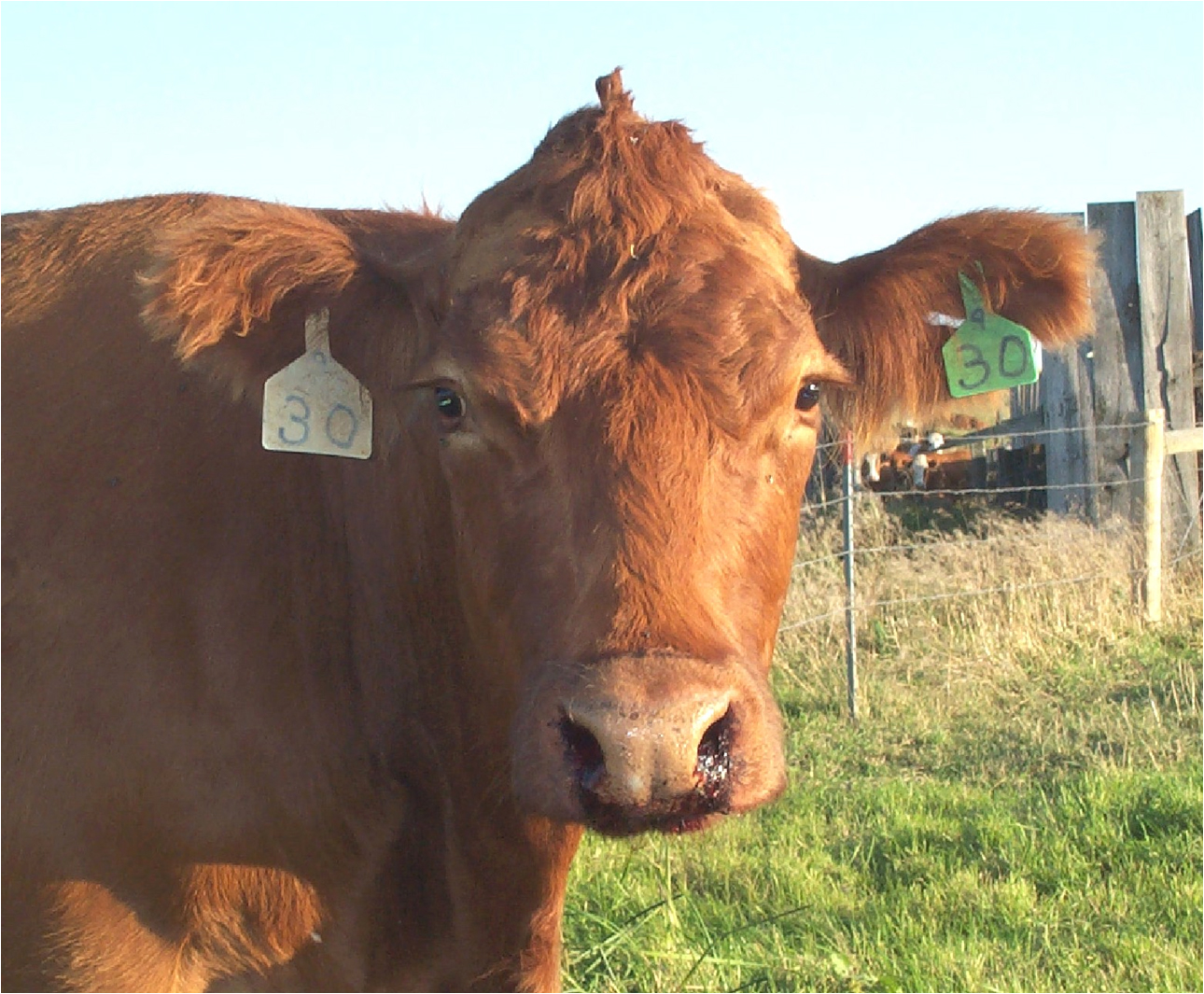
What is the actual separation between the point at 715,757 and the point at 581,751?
243 millimetres

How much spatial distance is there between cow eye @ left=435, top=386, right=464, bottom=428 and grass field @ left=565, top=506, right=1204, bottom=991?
234 cm

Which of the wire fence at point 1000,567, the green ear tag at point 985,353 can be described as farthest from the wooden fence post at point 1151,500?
the green ear tag at point 985,353

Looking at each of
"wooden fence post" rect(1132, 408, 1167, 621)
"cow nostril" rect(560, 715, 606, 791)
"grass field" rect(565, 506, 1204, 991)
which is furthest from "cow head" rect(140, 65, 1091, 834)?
"wooden fence post" rect(1132, 408, 1167, 621)

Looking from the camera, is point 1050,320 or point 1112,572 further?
point 1112,572

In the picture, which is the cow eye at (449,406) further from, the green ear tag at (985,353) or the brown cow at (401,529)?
the green ear tag at (985,353)

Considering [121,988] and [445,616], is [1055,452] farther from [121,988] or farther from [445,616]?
[121,988]

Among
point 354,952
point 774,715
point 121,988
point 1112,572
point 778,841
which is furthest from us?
point 1112,572

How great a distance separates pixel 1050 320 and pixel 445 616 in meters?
1.76

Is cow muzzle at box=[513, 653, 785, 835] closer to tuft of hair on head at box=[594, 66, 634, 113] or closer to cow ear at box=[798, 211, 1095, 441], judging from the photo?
cow ear at box=[798, 211, 1095, 441]

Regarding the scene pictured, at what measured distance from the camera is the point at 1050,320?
11.4 feet

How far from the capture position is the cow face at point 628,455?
7.86 ft

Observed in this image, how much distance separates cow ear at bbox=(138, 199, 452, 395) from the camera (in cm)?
312

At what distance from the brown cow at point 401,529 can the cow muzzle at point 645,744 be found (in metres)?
0.02

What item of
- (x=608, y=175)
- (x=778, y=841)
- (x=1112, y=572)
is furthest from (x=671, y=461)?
(x=1112, y=572)
